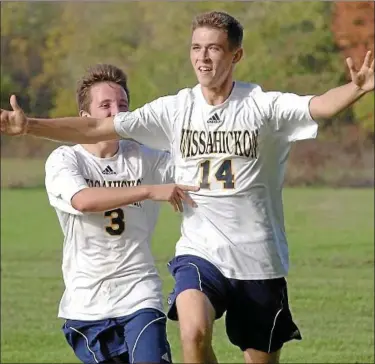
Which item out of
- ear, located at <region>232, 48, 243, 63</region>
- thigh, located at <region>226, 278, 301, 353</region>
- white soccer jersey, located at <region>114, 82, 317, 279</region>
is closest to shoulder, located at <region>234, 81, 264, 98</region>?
white soccer jersey, located at <region>114, 82, 317, 279</region>

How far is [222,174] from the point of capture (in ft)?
18.3

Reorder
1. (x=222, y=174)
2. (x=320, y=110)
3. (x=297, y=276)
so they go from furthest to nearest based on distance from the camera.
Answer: (x=297, y=276) → (x=222, y=174) → (x=320, y=110)

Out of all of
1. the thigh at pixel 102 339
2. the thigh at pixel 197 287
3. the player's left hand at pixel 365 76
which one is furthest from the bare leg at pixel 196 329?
the player's left hand at pixel 365 76

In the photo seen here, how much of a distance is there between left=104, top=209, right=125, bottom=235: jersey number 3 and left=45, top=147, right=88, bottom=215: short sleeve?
0.14 m

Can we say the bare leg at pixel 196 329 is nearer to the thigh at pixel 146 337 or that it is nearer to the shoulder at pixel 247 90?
the thigh at pixel 146 337

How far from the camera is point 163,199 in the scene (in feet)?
17.5

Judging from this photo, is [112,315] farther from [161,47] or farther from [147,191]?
[161,47]

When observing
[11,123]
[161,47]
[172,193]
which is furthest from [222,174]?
[161,47]

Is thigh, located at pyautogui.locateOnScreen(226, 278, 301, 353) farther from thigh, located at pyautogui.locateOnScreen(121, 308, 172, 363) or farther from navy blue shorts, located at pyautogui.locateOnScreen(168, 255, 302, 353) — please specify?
thigh, located at pyautogui.locateOnScreen(121, 308, 172, 363)

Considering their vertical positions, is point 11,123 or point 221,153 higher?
point 11,123

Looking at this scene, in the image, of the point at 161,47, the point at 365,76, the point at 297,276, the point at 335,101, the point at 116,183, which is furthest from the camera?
the point at 161,47

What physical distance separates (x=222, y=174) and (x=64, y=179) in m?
0.72

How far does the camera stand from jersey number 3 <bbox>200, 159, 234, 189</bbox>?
18.3ft

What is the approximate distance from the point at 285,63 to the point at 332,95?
348 inches
